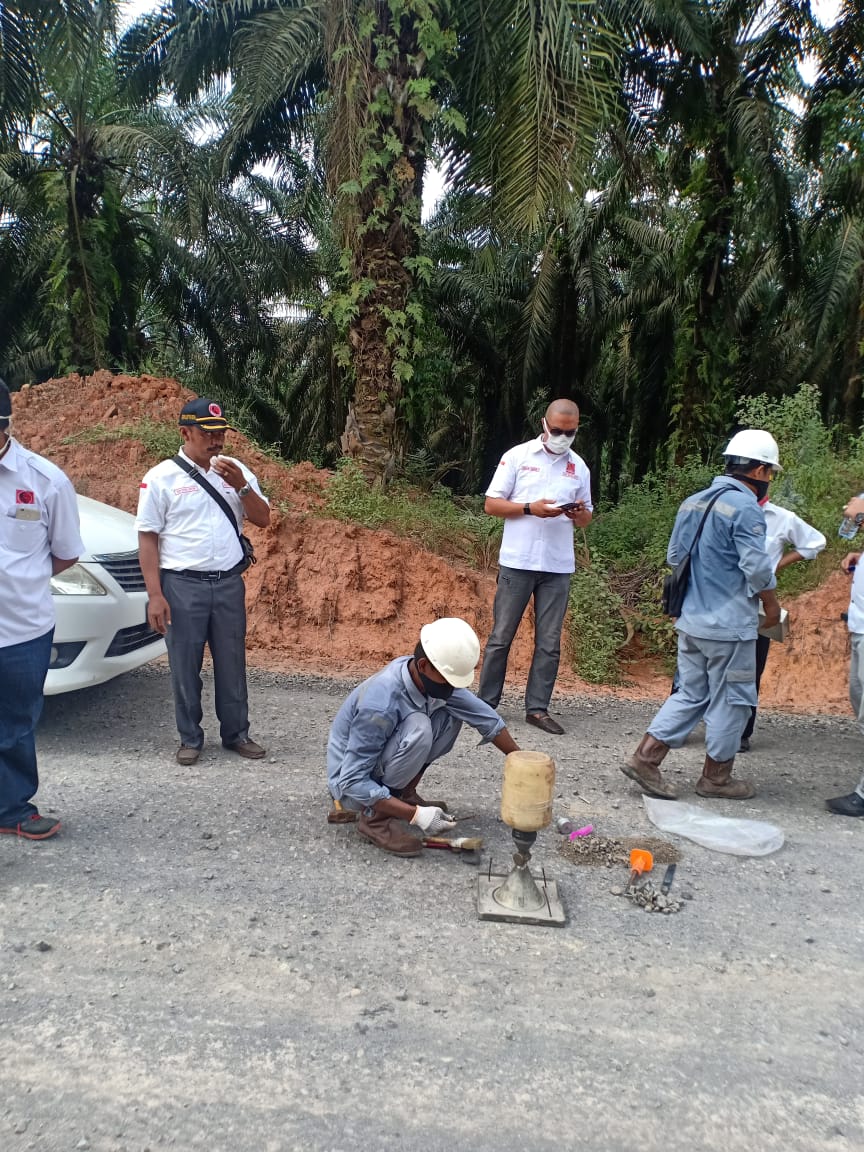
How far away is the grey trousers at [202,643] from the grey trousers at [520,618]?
62.1 inches

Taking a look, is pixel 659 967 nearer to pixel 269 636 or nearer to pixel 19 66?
pixel 269 636

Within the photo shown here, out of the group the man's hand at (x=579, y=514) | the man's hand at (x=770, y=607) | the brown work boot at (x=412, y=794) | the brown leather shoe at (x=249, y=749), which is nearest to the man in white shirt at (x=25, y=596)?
the brown leather shoe at (x=249, y=749)

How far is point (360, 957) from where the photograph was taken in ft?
10.2

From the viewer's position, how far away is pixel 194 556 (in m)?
4.60

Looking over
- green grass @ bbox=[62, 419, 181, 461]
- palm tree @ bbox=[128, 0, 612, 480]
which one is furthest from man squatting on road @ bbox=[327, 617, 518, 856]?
green grass @ bbox=[62, 419, 181, 461]

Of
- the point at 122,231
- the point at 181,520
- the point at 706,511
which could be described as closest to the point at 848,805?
the point at 706,511

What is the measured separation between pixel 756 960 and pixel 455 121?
7.36m

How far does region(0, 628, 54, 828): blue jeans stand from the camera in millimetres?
3654

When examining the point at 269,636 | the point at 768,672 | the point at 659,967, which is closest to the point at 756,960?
the point at 659,967

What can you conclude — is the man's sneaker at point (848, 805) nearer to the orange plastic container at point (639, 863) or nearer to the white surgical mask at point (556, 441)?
the orange plastic container at point (639, 863)

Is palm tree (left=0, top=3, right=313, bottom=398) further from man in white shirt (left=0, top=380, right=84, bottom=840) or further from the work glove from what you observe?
the work glove

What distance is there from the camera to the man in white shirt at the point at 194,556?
4574mm

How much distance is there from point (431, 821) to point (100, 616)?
7.55 ft

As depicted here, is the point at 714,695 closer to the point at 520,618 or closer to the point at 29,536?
the point at 520,618
